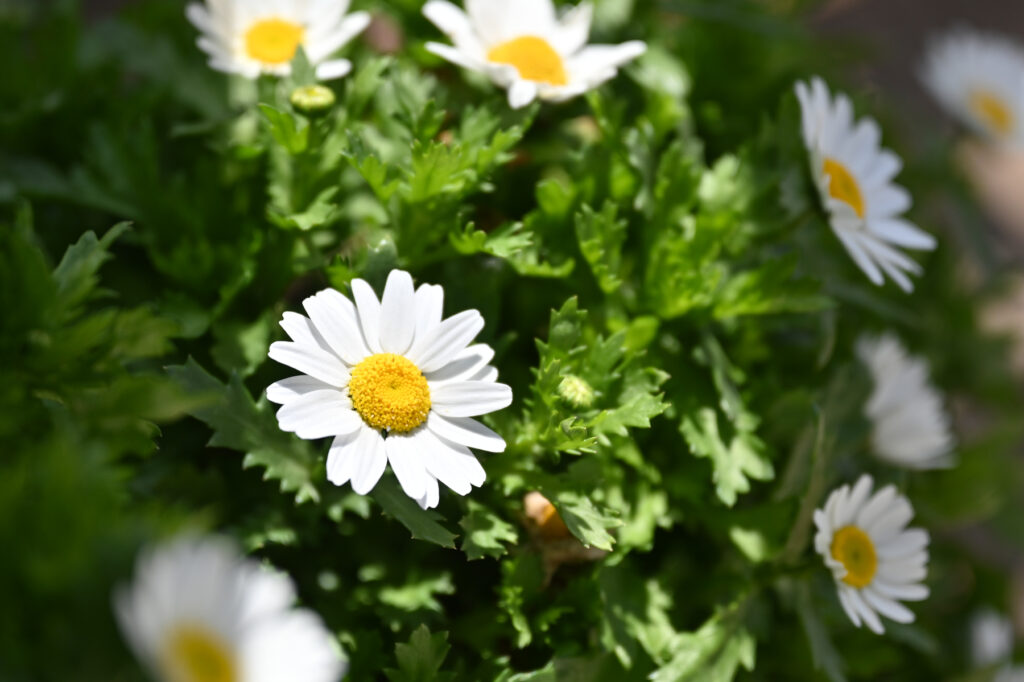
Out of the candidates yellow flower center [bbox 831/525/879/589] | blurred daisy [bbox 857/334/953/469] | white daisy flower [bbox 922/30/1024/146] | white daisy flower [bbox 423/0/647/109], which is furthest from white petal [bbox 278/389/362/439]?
white daisy flower [bbox 922/30/1024/146]

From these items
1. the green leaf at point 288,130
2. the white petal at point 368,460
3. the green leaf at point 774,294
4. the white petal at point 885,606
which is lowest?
the white petal at point 885,606

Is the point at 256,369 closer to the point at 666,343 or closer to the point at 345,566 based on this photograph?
the point at 345,566

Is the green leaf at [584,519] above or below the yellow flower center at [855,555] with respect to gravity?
above

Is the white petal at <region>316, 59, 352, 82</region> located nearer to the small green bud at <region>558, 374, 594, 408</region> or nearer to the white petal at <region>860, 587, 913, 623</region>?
the small green bud at <region>558, 374, 594, 408</region>

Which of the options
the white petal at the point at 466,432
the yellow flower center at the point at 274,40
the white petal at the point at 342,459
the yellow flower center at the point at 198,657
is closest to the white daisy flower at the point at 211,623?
the yellow flower center at the point at 198,657

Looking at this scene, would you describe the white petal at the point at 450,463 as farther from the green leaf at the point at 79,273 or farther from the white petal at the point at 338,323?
the green leaf at the point at 79,273

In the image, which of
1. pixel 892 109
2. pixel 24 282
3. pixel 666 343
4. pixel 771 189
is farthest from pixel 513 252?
pixel 892 109

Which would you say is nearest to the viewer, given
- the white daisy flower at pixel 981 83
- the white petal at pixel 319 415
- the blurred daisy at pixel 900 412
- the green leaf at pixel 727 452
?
the white petal at pixel 319 415
